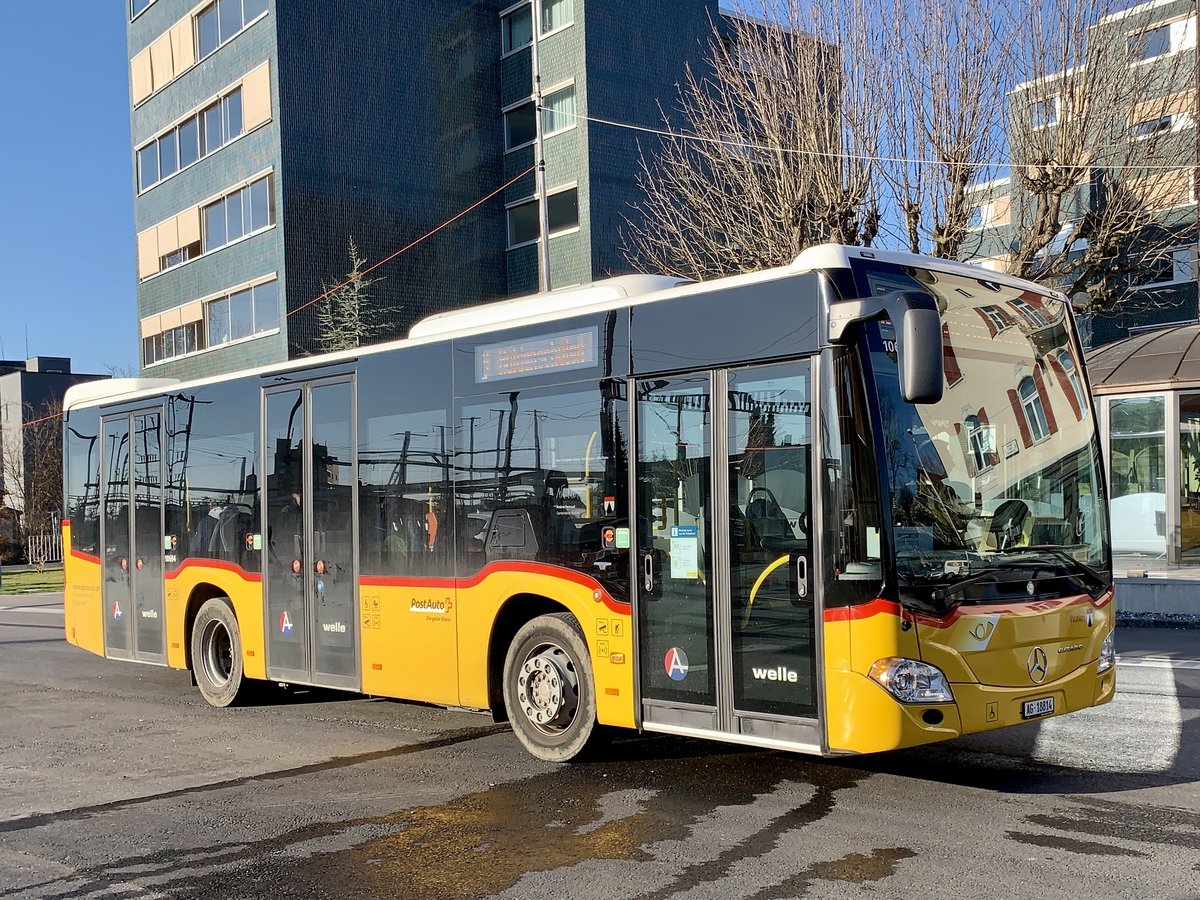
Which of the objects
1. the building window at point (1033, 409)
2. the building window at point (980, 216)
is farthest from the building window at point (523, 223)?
the building window at point (1033, 409)

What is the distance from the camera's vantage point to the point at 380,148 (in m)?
32.7

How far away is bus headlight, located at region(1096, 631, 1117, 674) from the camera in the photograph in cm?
746

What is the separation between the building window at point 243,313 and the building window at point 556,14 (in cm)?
1014

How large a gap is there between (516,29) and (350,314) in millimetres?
11376

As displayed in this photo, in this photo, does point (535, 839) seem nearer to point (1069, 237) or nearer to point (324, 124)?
point (1069, 237)

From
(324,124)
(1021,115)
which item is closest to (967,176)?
(1021,115)

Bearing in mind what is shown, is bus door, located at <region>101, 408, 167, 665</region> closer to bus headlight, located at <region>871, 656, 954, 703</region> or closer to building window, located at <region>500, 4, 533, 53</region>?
bus headlight, located at <region>871, 656, 954, 703</region>

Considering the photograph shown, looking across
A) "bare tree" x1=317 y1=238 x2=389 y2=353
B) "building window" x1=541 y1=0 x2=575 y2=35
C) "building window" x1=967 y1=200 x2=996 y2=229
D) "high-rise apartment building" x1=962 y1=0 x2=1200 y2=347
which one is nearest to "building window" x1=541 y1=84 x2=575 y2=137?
"building window" x1=541 y1=0 x2=575 y2=35

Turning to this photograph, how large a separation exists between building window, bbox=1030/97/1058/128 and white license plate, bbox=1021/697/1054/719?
13.9m

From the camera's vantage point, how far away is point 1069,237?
728 inches

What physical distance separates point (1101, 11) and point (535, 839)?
16675mm

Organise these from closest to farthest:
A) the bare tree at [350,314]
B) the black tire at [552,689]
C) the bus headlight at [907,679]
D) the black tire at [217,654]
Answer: the bus headlight at [907,679]
the black tire at [552,689]
the black tire at [217,654]
the bare tree at [350,314]

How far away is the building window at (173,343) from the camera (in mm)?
34781

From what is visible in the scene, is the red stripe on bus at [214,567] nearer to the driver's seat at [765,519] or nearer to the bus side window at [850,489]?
the driver's seat at [765,519]
